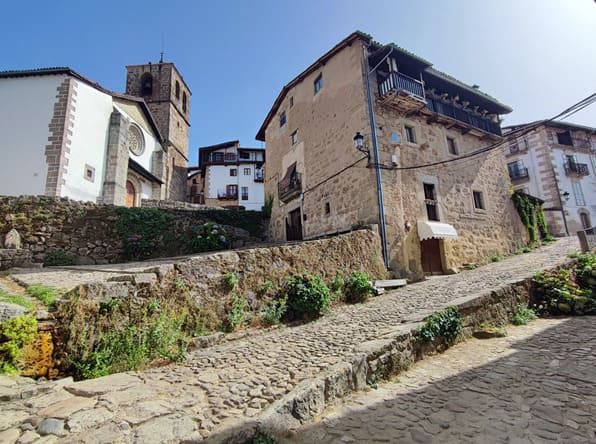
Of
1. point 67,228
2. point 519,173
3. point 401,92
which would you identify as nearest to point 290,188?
point 401,92

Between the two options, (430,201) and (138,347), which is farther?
(430,201)

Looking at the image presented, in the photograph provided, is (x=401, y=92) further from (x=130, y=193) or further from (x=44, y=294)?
(x=130, y=193)

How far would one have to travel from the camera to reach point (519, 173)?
965 inches

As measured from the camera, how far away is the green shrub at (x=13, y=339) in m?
2.92

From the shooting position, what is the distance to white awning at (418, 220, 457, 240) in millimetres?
10789

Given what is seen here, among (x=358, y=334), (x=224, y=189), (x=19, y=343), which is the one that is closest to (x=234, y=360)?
(x=358, y=334)

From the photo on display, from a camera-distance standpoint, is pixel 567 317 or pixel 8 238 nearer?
pixel 567 317

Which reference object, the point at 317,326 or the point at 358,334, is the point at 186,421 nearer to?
the point at 358,334

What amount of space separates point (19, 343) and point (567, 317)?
932 cm

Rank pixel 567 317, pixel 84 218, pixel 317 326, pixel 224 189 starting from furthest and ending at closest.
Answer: pixel 224 189 → pixel 84 218 → pixel 567 317 → pixel 317 326

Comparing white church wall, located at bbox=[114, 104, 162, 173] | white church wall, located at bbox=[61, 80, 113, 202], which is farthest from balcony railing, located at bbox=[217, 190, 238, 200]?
white church wall, located at bbox=[61, 80, 113, 202]

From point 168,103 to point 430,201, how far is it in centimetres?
2741

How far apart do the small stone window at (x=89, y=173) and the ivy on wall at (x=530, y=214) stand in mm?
22510

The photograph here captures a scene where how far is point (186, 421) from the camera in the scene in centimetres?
242
